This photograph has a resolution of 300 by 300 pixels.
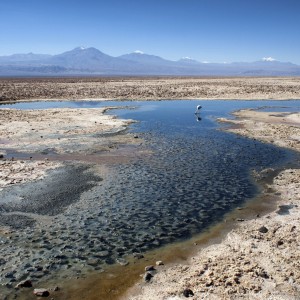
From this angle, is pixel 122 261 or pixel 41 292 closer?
pixel 41 292

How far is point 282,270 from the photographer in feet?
37.8

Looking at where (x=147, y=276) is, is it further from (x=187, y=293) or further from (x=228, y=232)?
(x=228, y=232)

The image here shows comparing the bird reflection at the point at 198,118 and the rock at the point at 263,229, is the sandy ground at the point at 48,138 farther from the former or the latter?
the rock at the point at 263,229

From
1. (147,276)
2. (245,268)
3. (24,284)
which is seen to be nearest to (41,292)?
(24,284)

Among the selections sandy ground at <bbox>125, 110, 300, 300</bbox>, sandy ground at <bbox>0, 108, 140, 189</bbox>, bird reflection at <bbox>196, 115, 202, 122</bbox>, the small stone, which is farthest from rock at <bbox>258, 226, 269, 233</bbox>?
bird reflection at <bbox>196, 115, 202, 122</bbox>

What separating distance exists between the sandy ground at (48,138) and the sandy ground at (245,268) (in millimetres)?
10982

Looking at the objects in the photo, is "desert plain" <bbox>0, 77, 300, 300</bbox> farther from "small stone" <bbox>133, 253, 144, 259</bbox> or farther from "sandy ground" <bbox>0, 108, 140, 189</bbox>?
"small stone" <bbox>133, 253, 144, 259</bbox>

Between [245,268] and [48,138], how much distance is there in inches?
869

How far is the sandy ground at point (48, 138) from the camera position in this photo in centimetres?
2218

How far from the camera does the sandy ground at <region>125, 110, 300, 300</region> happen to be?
34.5 ft

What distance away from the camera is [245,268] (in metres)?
11.6

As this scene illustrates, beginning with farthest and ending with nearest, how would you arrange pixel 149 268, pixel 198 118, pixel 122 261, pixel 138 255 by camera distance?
pixel 198 118 → pixel 138 255 → pixel 122 261 → pixel 149 268

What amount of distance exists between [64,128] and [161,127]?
28.3ft

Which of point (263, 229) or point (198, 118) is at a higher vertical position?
point (198, 118)
